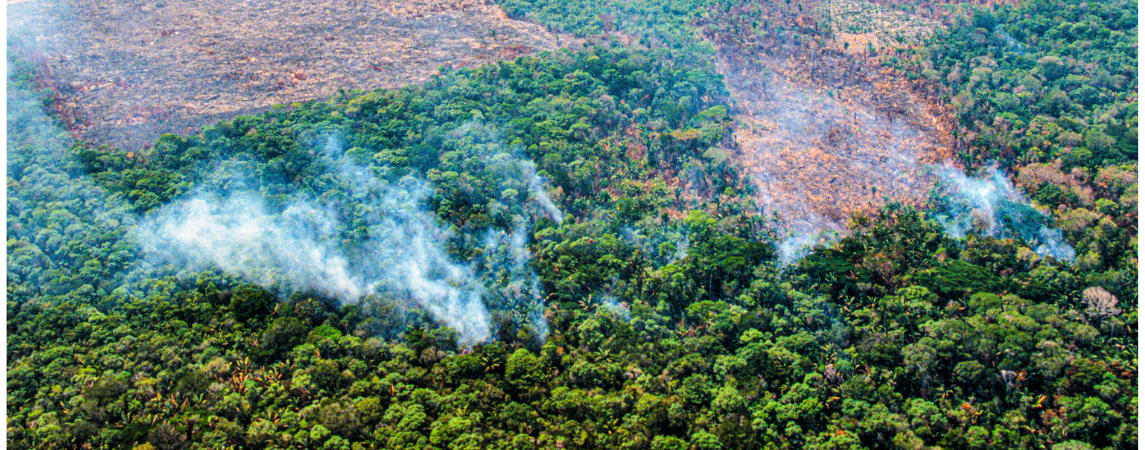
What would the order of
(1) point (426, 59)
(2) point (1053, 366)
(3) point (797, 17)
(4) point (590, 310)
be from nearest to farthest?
(2) point (1053, 366), (4) point (590, 310), (1) point (426, 59), (3) point (797, 17)

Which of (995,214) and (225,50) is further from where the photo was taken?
(225,50)

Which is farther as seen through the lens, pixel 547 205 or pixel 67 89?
pixel 67 89

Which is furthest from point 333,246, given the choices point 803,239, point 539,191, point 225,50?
point 225,50

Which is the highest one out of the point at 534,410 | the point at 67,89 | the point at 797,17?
the point at 797,17

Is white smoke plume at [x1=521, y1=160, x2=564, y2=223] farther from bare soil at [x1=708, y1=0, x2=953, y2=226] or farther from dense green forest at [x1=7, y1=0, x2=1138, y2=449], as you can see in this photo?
bare soil at [x1=708, y1=0, x2=953, y2=226]

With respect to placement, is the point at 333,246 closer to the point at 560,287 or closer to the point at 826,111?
the point at 560,287

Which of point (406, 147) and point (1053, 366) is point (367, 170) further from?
point (1053, 366)

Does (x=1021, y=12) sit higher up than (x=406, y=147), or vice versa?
(x=1021, y=12)

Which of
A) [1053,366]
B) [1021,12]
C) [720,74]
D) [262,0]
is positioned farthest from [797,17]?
[262,0]
